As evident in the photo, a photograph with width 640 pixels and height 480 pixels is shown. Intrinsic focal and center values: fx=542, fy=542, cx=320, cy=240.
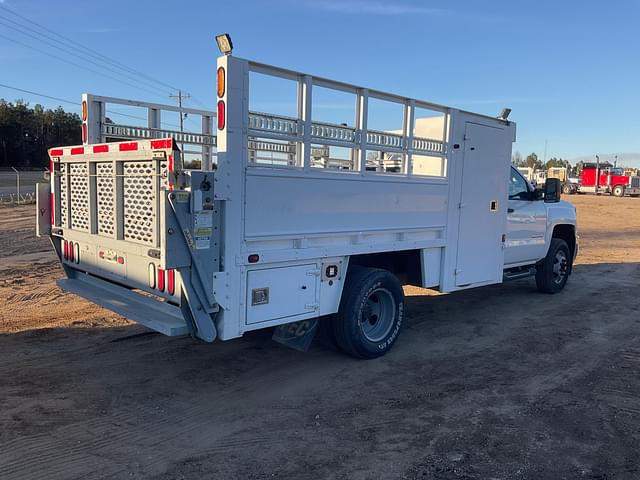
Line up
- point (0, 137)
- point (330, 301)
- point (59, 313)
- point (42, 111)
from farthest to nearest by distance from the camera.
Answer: point (42, 111), point (0, 137), point (59, 313), point (330, 301)

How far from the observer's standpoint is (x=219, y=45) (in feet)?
13.0

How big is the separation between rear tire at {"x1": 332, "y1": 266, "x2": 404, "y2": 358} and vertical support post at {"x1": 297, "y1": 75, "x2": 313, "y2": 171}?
127 centimetres

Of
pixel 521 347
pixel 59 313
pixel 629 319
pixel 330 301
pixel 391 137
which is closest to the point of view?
pixel 330 301

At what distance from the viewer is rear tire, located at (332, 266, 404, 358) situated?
16.6 feet

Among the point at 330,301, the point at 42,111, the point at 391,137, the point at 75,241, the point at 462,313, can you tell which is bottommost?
the point at 462,313

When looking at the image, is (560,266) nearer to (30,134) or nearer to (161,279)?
(161,279)

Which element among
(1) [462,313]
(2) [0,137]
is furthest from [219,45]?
(2) [0,137]

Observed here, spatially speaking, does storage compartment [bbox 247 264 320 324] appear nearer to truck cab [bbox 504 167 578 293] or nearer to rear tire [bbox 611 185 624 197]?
truck cab [bbox 504 167 578 293]

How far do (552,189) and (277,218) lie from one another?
17.1 feet

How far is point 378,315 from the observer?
557 cm

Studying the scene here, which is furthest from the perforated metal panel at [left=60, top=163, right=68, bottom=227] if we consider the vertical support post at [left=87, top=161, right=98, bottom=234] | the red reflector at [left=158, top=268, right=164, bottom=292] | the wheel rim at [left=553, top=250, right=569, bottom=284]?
the wheel rim at [left=553, top=250, right=569, bottom=284]

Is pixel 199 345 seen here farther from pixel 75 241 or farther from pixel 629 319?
pixel 629 319

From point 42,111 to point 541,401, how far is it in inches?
2561

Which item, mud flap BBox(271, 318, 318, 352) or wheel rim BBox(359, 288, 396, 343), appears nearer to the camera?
mud flap BBox(271, 318, 318, 352)
